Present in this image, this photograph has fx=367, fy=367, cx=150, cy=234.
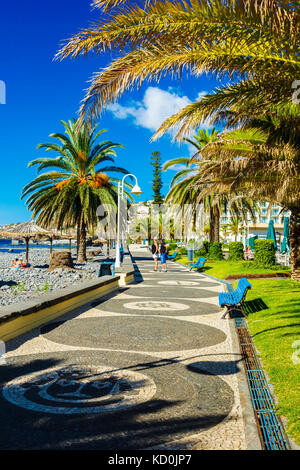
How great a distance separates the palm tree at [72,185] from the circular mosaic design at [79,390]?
61.4 feet

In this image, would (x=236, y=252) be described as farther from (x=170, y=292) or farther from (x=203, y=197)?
(x=170, y=292)

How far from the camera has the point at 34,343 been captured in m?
5.87

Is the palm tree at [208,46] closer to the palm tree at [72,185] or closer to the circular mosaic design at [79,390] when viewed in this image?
the circular mosaic design at [79,390]

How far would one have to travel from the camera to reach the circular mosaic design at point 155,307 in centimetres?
886

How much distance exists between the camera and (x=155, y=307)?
9.55 metres

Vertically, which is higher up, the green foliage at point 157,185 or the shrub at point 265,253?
the green foliage at point 157,185

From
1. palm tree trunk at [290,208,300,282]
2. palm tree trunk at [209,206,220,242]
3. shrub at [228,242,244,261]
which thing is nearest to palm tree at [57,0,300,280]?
palm tree trunk at [290,208,300,282]

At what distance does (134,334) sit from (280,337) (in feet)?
8.19

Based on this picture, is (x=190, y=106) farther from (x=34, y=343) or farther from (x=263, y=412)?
(x=263, y=412)

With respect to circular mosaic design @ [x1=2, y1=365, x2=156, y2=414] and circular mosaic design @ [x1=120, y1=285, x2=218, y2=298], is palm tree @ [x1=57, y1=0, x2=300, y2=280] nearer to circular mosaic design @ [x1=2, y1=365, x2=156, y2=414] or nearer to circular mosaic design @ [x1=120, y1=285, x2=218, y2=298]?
circular mosaic design @ [x1=2, y1=365, x2=156, y2=414]

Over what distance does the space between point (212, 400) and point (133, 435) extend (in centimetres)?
114

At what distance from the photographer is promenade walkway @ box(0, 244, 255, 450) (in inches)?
119

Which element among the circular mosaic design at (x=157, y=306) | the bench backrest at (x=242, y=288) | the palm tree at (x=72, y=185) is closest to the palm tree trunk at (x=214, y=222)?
the palm tree at (x=72, y=185)
